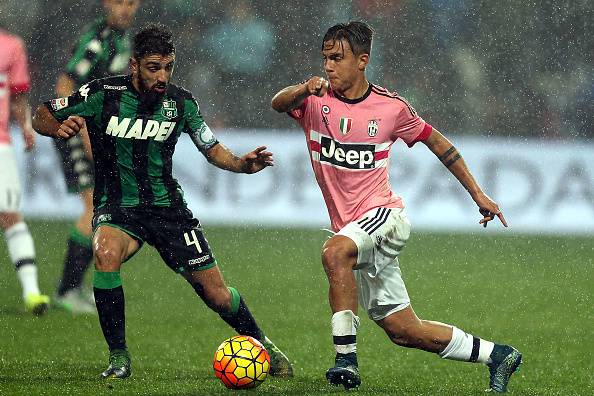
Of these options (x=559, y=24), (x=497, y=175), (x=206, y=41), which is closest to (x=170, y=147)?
(x=497, y=175)

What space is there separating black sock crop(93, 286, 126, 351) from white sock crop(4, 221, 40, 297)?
8.72ft

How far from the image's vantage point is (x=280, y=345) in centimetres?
805

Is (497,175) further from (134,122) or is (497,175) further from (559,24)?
(134,122)

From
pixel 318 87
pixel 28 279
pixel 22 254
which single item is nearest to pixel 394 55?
pixel 22 254

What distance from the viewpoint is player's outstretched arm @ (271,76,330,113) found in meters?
6.00

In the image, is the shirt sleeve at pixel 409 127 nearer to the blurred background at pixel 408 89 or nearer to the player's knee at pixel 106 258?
the player's knee at pixel 106 258

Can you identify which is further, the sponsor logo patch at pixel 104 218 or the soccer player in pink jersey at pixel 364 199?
the sponsor logo patch at pixel 104 218

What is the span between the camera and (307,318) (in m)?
9.20

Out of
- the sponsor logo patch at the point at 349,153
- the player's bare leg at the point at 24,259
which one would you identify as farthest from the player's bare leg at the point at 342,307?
the player's bare leg at the point at 24,259

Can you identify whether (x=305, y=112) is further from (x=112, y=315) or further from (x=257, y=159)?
(x=112, y=315)

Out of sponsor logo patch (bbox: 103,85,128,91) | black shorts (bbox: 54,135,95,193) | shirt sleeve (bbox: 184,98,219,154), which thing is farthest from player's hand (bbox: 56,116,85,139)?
black shorts (bbox: 54,135,95,193)

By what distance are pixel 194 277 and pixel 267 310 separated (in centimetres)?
274

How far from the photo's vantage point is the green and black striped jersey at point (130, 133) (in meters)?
6.63

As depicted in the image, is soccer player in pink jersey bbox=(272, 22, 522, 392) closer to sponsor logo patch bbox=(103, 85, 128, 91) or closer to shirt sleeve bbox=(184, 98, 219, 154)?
shirt sleeve bbox=(184, 98, 219, 154)
